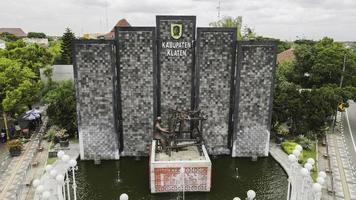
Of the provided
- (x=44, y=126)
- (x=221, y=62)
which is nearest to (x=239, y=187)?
(x=221, y=62)

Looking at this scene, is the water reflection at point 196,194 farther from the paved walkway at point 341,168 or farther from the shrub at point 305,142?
the paved walkway at point 341,168

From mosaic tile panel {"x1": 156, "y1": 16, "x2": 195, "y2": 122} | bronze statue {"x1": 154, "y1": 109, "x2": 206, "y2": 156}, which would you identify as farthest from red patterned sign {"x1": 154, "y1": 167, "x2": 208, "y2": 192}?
mosaic tile panel {"x1": 156, "y1": 16, "x2": 195, "y2": 122}

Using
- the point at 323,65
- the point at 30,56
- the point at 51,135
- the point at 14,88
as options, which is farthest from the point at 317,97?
the point at 30,56

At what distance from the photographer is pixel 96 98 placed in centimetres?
2264

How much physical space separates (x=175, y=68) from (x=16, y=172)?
42.0 ft

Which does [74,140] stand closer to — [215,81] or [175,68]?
[175,68]

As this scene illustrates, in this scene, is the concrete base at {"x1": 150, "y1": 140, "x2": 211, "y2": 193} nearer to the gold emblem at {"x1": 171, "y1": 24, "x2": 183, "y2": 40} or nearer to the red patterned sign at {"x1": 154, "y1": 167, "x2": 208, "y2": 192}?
the red patterned sign at {"x1": 154, "y1": 167, "x2": 208, "y2": 192}

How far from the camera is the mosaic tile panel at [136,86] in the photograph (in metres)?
22.0

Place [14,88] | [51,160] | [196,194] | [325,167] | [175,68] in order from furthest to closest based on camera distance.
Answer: [14,88] → [51,160] → [175,68] → [325,167] → [196,194]

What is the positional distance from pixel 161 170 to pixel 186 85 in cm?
679

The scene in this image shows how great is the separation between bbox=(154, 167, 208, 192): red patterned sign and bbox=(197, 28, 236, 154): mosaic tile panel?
501 cm

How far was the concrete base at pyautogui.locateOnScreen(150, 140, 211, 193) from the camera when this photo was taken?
1916 centimetres

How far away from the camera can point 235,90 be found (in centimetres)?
2314

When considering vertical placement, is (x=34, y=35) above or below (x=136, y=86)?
above
